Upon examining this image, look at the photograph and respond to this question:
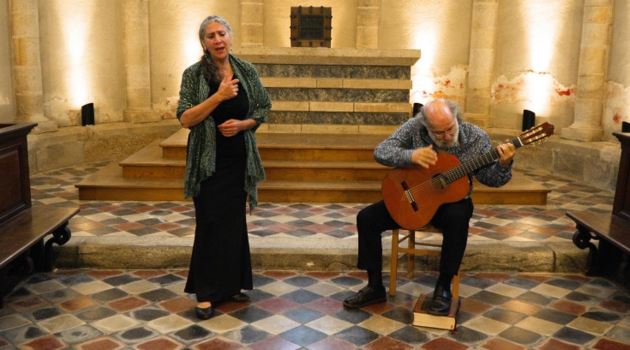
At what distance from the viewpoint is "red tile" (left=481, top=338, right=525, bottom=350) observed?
3.57m

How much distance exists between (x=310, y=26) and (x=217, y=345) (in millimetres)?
6640

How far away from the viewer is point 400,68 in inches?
351

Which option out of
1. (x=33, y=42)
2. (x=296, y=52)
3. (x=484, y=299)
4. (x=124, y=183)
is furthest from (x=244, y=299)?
(x=33, y=42)

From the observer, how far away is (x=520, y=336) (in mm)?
3734

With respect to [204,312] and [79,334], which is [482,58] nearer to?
[204,312]

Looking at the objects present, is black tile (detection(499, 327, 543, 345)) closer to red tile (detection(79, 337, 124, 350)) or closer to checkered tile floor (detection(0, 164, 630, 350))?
checkered tile floor (detection(0, 164, 630, 350))

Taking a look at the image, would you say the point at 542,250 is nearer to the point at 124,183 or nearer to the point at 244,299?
the point at 244,299

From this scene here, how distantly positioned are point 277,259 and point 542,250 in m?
1.97

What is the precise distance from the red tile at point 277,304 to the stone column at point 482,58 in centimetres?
685

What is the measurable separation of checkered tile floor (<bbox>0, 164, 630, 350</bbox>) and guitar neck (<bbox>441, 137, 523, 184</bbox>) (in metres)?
0.87

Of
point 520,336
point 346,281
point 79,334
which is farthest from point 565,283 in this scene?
point 79,334

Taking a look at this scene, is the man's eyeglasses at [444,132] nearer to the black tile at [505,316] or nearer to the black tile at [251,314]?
the black tile at [505,316]

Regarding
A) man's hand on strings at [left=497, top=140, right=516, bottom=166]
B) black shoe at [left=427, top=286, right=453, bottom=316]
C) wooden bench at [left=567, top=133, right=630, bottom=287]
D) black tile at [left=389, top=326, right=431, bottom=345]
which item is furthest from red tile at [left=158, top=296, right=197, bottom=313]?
wooden bench at [left=567, top=133, right=630, bottom=287]

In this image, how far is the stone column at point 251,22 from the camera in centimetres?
1089
